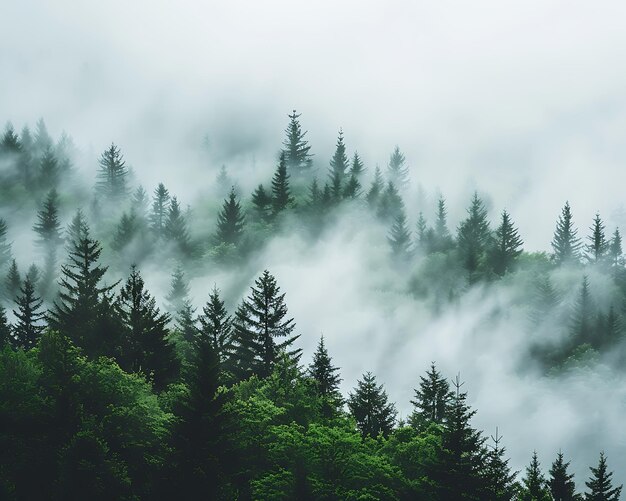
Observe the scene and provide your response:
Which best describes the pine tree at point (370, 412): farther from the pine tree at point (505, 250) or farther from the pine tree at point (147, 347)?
the pine tree at point (505, 250)

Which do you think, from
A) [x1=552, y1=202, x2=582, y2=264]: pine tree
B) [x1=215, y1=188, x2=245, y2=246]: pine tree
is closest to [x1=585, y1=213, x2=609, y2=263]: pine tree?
[x1=552, y1=202, x2=582, y2=264]: pine tree

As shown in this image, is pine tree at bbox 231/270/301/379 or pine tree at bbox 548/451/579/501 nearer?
pine tree at bbox 231/270/301/379

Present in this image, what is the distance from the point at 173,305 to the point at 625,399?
74.6 meters

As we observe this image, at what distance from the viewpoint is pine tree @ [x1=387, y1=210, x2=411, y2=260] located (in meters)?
145

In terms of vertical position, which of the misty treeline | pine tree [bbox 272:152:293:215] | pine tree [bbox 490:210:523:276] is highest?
pine tree [bbox 272:152:293:215]

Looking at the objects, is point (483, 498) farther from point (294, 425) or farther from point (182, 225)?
point (182, 225)

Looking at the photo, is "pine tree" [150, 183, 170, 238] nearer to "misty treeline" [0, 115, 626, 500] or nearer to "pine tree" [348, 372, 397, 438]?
"misty treeline" [0, 115, 626, 500]

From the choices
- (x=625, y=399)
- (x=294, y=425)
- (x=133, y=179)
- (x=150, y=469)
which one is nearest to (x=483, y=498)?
(x=294, y=425)

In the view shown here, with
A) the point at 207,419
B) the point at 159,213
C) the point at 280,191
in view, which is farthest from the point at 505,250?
the point at 207,419

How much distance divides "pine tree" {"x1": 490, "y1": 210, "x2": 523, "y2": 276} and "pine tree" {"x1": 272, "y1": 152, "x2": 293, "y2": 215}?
40.4 m

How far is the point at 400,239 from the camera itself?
479ft

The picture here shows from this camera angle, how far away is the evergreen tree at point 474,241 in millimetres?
134750

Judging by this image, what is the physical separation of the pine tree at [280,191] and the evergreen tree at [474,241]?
3430cm

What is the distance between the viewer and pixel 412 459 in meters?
35.0
